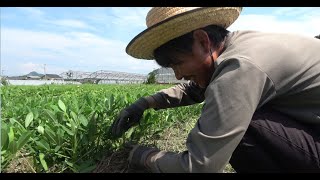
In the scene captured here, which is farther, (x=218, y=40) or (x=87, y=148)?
(x=87, y=148)

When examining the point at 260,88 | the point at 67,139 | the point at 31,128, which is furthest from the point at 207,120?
the point at 31,128

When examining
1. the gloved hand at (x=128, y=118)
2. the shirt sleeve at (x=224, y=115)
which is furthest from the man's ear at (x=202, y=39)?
the gloved hand at (x=128, y=118)

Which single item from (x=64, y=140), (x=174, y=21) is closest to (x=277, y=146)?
(x=174, y=21)

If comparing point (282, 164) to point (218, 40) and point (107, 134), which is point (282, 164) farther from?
point (107, 134)

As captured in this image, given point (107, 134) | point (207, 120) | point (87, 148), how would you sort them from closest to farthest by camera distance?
Result: point (207, 120)
point (87, 148)
point (107, 134)

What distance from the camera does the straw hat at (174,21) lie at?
156 cm

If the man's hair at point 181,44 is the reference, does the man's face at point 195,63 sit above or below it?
below

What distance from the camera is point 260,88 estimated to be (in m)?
1.41

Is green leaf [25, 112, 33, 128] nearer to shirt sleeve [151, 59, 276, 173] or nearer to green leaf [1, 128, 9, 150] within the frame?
green leaf [1, 128, 9, 150]

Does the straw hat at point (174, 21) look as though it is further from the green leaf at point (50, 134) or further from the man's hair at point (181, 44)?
the green leaf at point (50, 134)

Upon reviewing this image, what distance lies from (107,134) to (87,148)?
0.16 meters

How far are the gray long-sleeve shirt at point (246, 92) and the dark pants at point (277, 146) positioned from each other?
74mm

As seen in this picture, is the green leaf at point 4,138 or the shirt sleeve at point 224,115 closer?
the shirt sleeve at point 224,115

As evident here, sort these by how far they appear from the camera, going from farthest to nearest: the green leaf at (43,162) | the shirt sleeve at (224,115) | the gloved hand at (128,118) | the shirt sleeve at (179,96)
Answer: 1. the shirt sleeve at (179,96)
2. the gloved hand at (128,118)
3. the green leaf at (43,162)
4. the shirt sleeve at (224,115)
